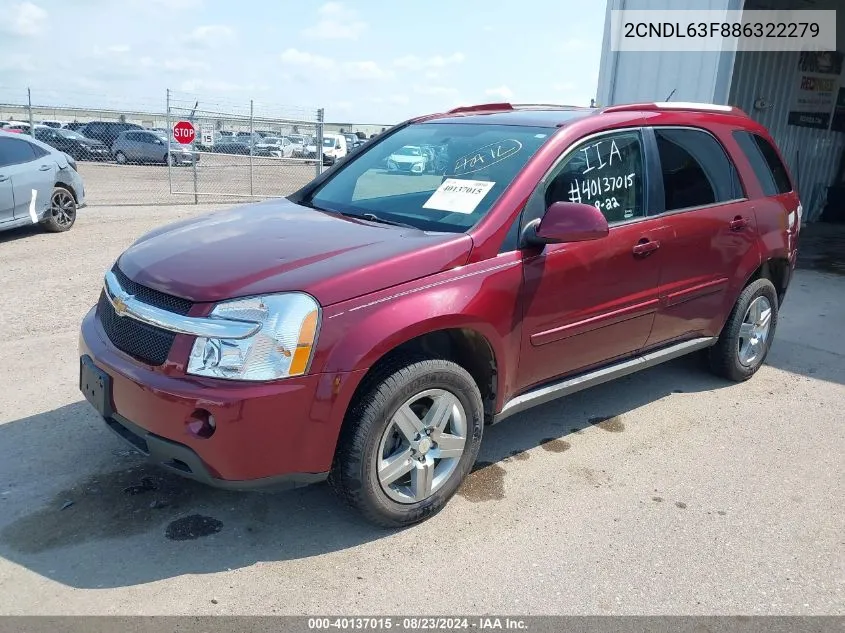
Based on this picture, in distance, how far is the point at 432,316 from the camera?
2.93 meters

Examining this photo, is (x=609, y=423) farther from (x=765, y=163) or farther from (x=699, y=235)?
(x=765, y=163)

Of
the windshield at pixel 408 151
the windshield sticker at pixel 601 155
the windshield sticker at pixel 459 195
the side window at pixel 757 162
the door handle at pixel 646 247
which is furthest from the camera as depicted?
the side window at pixel 757 162

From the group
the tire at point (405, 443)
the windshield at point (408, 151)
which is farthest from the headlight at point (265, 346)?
the windshield at point (408, 151)

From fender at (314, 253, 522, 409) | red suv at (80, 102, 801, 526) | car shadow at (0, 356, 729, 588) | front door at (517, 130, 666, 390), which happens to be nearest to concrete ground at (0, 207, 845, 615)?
car shadow at (0, 356, 729, 588)

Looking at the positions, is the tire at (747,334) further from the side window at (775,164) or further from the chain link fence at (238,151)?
the chain link fence at (238,151)

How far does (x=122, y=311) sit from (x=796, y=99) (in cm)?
1361

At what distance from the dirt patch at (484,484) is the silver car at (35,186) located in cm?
763

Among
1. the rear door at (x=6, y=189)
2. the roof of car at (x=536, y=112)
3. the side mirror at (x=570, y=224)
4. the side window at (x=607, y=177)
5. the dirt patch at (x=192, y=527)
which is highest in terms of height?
the roof of car at (x=536, y=112)

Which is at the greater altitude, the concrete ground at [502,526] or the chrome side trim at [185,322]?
the chrome side trim at [185,322]

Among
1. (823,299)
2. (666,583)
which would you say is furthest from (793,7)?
(666,583)

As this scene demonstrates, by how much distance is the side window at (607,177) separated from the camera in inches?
141

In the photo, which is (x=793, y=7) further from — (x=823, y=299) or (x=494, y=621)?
(x=494, y=621)

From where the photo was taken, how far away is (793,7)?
11.8 meters

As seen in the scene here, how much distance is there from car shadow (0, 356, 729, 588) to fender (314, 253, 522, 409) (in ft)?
2.74
